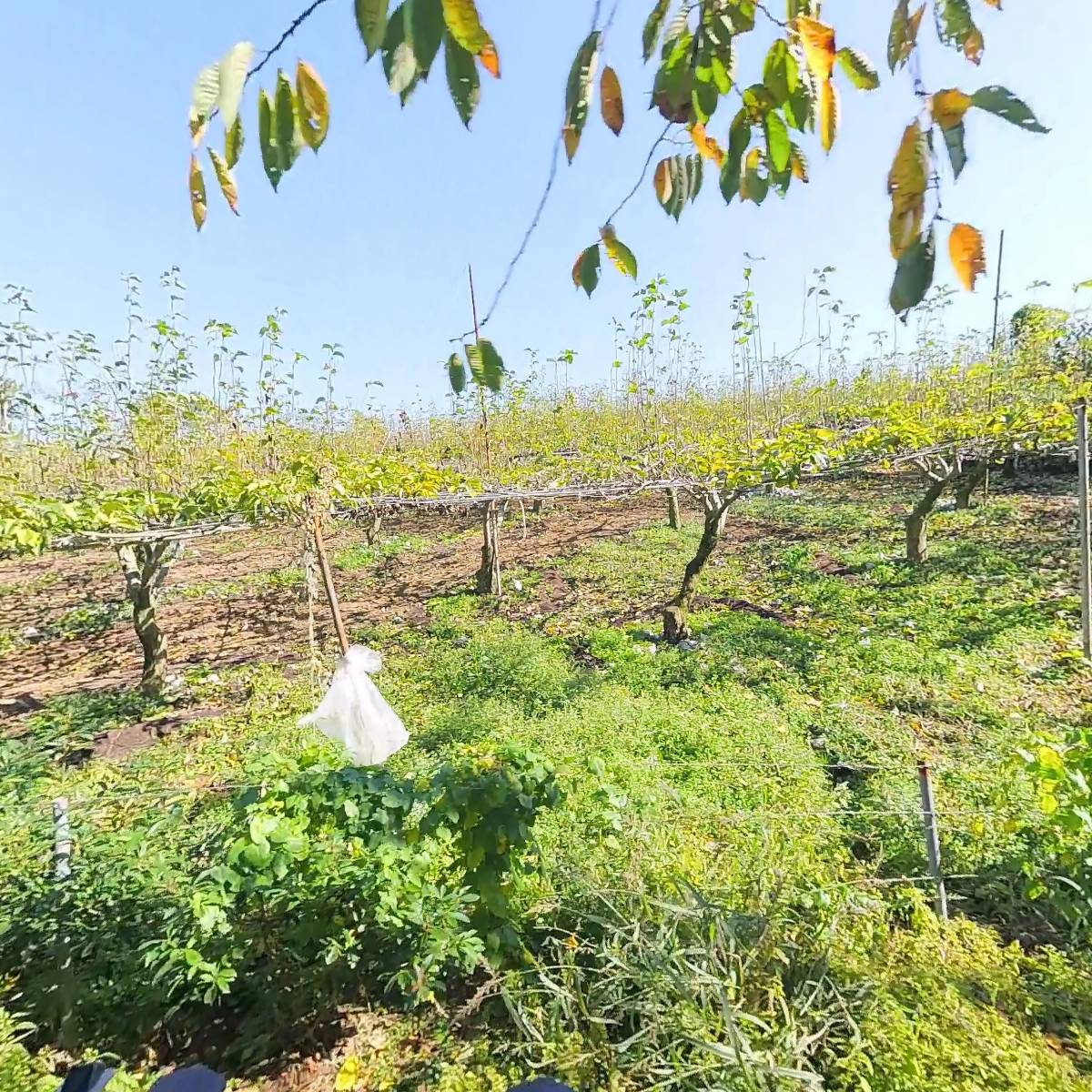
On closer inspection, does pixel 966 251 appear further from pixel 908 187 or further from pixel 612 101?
pixel 612 101

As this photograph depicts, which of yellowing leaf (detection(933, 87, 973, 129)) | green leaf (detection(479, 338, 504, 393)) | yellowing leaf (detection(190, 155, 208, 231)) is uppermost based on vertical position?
yellowing leaf (detection(190, 155, 208, 231))

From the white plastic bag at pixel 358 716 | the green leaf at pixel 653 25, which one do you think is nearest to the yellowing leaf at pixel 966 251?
the green leaf at pixel 653 25

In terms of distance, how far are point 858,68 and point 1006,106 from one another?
33 centimetres

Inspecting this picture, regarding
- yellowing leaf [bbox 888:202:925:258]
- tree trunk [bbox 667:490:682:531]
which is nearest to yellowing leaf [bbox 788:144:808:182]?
yellowing leaf [bbox 888:202:925:258]

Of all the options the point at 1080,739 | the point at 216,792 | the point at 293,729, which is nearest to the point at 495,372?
the point at 1080,739

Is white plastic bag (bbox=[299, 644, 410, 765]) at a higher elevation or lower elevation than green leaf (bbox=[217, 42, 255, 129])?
lower

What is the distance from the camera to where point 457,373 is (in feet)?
3.39

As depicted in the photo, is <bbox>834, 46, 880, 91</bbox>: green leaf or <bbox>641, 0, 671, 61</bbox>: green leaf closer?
<bbox>834, 46, 880, 91</bbox>: green leaf

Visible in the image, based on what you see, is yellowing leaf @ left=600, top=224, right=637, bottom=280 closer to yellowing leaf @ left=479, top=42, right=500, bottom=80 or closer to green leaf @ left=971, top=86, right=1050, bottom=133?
yellowing leaf @ left=479, top=42, right=500, bottom=80

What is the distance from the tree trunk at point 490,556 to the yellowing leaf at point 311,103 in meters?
5.94

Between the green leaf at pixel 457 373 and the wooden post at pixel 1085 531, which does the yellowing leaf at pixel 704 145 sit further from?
the wooden post at pixel 1085 531

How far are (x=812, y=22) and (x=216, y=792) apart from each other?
4483 millimetres

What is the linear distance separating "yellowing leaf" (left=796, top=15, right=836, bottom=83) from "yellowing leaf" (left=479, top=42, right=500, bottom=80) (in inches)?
16.0

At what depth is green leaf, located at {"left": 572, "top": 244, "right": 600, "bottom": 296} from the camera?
996mm
